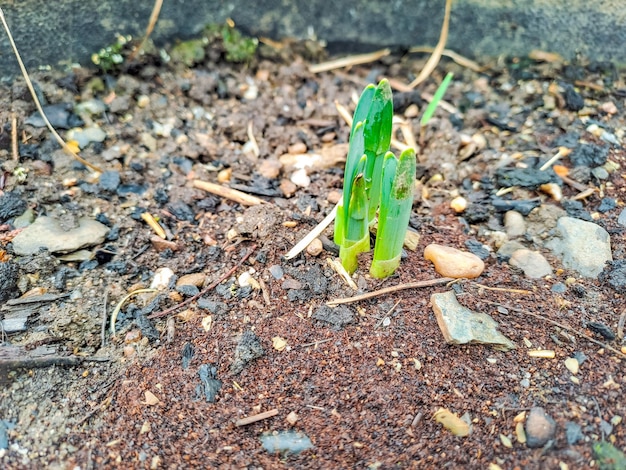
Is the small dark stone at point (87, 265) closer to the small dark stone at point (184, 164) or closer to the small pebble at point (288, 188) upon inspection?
the small dark stone at point (184, 164)

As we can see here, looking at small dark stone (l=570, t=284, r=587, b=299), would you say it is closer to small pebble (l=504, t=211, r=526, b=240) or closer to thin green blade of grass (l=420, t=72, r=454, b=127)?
small pebble (l=504, t=211, r=526, b=240)

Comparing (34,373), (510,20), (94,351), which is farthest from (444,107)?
Result: (34,373)

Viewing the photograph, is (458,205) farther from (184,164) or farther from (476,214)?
(184,164)


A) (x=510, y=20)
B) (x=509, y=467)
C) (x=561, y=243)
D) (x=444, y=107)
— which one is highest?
(x=510, y=20)

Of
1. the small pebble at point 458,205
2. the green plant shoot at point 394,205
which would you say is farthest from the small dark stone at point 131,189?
the small pebble at point 458,205

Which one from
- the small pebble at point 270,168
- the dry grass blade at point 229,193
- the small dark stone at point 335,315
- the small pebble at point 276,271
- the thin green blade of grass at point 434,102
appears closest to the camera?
the small dark stone at point 335,315

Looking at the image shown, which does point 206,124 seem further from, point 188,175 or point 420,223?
point 420,223
